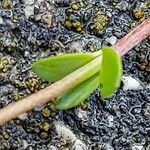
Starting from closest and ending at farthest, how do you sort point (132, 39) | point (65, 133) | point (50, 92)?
point (50, 92) < point (132, 39) < point (65, 133)

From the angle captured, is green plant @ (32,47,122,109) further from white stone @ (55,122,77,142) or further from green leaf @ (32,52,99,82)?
Answer: white stone @ (55,122,77,142)

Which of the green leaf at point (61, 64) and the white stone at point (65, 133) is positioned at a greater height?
the green leaf at point (61, 64)

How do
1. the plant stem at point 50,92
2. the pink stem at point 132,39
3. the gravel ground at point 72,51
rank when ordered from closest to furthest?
the plant stem at point 50,92, the pink stem at point 132,39, the gravel ground at point 72,51

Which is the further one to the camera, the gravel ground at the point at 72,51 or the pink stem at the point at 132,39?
the gravel ground at the point at 72,51

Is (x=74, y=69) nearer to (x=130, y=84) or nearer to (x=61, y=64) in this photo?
(x=61, y=64)

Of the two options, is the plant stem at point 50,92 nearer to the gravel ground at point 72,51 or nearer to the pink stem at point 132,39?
the pink stem at point 132,39

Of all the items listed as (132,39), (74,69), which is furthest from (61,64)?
(132,39)

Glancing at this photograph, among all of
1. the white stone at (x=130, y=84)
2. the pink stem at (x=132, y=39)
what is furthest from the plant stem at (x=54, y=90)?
the white stone at (x=130, y=84)

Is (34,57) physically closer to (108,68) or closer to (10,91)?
(10,91)
